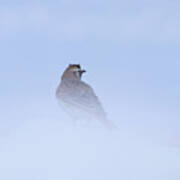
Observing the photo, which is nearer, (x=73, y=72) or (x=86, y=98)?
(x=86, y=98)

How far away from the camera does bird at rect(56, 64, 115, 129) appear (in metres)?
16.5

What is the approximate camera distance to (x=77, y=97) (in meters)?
17.3

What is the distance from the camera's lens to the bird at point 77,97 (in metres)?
16.5

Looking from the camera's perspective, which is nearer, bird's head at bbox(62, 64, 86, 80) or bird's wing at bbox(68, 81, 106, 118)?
bird's wing at bbox(68, 81, 106, 118)

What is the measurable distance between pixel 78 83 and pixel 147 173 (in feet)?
16.6

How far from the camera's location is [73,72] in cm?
1753

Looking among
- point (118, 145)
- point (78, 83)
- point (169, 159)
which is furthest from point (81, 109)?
point (169, 159)

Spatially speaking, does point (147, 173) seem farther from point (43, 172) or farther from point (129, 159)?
point (43, 172)

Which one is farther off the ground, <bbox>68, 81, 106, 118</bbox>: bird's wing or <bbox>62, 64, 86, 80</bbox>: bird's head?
<bbox>62, 64, 86, 80</bbox>: bird's head

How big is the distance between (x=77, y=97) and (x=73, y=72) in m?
0.70

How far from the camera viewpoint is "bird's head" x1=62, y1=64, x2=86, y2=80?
17.5 metres

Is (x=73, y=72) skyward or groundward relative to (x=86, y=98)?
skyward

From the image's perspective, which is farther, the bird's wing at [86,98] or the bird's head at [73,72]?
the bird's head at [73,72]

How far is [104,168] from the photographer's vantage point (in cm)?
1318
